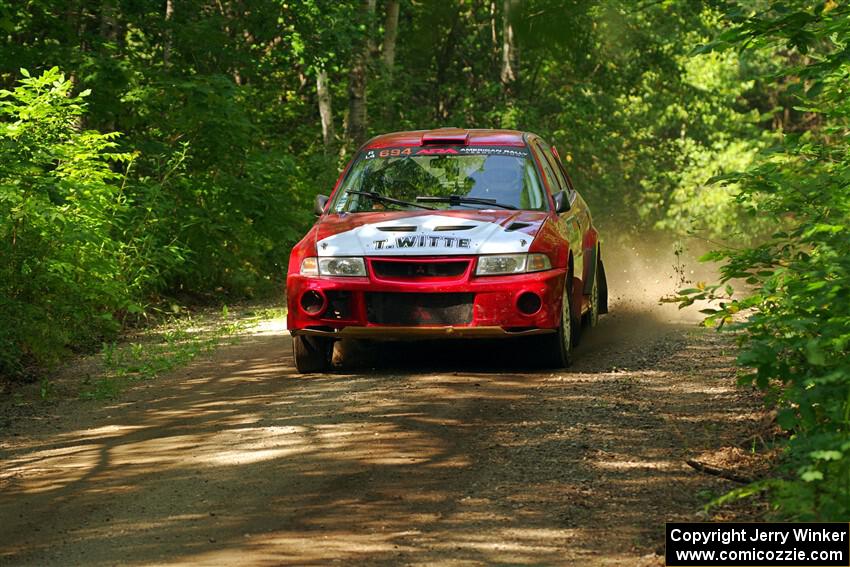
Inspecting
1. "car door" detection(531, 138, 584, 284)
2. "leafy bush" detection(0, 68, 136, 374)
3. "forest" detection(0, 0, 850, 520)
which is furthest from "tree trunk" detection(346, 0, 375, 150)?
"car door" detection(531, 138, 584, 284)

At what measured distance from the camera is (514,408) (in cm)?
883

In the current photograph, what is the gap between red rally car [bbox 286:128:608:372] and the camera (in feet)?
32.7

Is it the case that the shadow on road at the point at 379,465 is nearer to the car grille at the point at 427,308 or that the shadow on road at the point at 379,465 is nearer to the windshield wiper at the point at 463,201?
the car grille at the point at 427,308

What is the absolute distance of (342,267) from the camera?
10.2 m

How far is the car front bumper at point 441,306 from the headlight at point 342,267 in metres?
0.06

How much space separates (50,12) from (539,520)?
1304 cm

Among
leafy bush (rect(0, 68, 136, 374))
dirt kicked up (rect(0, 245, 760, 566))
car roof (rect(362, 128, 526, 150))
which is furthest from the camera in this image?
car roof (rect(362, 128, 526, 150))

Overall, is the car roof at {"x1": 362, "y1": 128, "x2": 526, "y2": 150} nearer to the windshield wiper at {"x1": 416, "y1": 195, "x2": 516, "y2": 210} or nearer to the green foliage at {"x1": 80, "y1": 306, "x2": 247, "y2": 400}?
the windshield wiper at {"x1": 416, "y1": 195, "x2": 516, "y2": 210}

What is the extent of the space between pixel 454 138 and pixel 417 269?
6.37 feet

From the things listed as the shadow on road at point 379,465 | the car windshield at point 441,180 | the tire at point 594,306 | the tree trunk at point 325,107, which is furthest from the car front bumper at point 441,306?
the tree trunk at point 325,107

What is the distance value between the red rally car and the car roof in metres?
0.20

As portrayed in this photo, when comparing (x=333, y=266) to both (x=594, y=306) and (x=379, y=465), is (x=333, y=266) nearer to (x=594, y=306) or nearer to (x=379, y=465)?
(x=379, y=465)

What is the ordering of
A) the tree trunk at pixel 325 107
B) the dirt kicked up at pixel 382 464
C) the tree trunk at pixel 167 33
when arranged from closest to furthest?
1. the dirt kicked up at pixel 382 464
2. the tree trunk at pixel 167 33
3. the tree trunk at pixel 325 107

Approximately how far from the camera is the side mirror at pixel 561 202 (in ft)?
35.7
